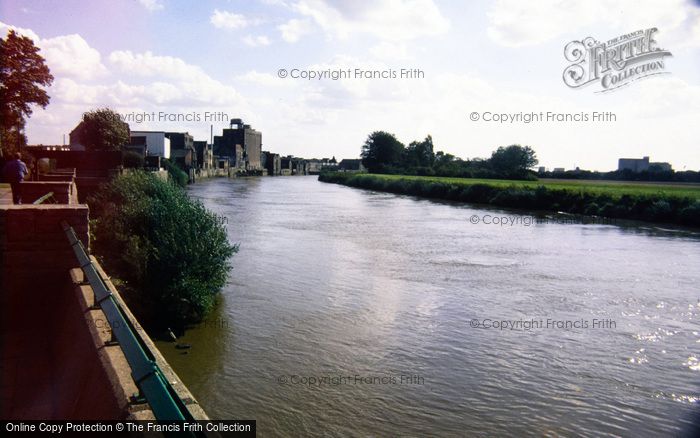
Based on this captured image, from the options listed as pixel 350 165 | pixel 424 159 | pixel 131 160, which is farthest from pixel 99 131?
pixel 350 165

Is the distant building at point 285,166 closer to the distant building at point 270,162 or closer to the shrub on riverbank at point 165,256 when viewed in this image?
the distant building at point 270,162

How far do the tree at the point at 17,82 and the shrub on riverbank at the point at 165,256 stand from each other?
548 inches

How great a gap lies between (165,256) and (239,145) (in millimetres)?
119986

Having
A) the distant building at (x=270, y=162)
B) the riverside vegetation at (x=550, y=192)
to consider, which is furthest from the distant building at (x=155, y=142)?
the distant building at (x=270, y=162)

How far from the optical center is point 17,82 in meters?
25.1

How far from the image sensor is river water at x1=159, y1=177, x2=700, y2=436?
823 cm

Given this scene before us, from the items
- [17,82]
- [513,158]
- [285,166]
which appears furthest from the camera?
[285,166]

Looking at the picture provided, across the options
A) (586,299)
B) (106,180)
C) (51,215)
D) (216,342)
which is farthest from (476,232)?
(51,215)

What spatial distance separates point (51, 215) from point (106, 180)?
689 inches

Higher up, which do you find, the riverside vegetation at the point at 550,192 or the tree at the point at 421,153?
the tree at the point at 421,153

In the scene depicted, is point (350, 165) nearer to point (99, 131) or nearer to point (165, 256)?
point (99, 131)

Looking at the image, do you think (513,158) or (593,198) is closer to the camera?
(593,198)

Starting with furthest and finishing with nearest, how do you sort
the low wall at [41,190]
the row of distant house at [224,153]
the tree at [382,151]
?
the tree at [382,151], the row of distant house at [224,153], the low wall at [41,190]

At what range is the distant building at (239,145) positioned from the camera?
126 m
